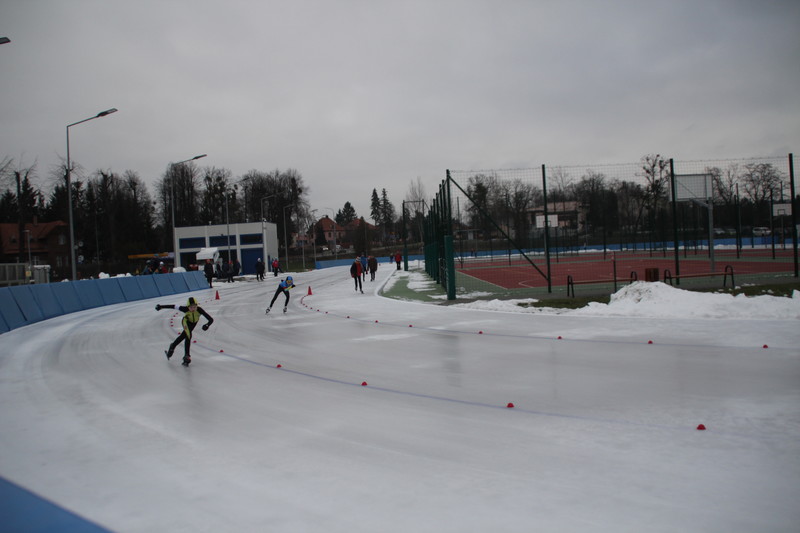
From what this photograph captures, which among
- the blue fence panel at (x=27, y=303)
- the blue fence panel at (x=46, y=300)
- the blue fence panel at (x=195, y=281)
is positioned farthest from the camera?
the blue fence panel at (x=195, y=281)

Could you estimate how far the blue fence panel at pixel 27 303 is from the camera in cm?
1703

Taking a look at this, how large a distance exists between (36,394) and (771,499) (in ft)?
28.2

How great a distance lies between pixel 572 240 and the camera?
114 ft

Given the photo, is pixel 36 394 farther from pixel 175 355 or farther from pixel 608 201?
pixel 608 201

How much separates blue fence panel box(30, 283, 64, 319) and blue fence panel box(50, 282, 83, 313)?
0.29 metres

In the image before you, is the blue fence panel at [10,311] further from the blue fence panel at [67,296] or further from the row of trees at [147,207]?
the row of trees at [147,207]

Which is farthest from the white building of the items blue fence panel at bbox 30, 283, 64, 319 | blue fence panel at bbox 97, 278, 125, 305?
blue fence panel at bbox 30, 283, 64, 319

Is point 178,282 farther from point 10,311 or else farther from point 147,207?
point 147,207

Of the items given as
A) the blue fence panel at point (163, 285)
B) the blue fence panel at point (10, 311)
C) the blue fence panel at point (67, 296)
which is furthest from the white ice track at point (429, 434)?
the blue fence panel at point (163, 285)

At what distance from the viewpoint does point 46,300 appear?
62.6 ft

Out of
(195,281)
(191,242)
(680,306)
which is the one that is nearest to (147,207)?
(191,242)

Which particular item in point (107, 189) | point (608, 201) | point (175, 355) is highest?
point (107, 189)

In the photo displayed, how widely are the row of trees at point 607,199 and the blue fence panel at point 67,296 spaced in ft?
50.3

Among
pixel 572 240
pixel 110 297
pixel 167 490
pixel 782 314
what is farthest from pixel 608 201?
pixel 167 490
